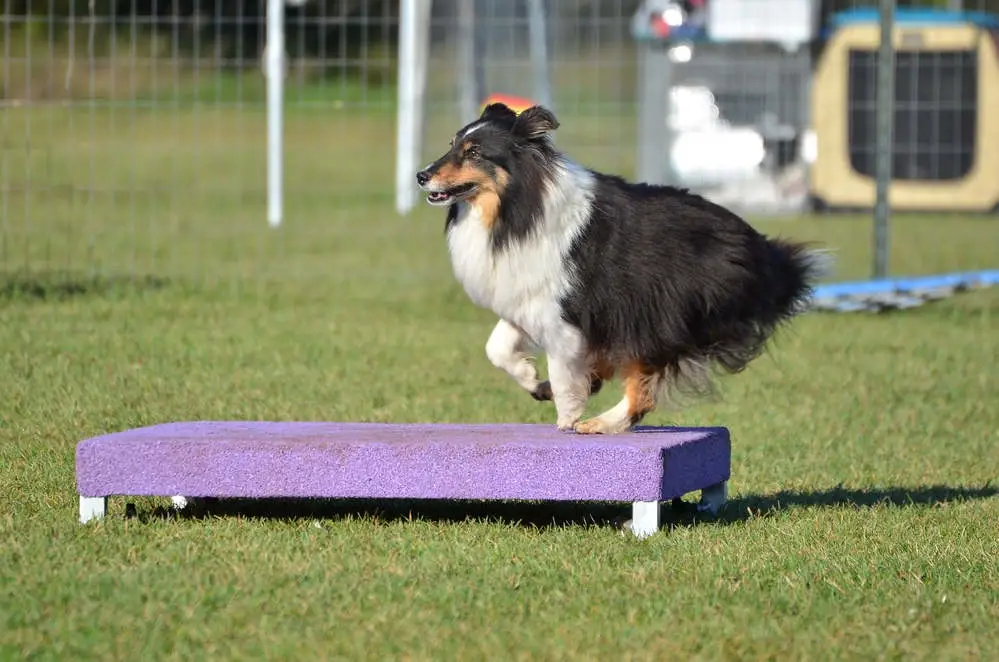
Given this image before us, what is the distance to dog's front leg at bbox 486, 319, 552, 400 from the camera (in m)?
5.11

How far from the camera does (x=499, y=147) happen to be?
4.86 m

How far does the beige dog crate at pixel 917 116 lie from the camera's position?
16.6 meters

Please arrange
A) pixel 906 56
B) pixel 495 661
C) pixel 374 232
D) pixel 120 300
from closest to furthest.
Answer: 1. pixel 495 661
2. pixel 120 300
3. pixel 374 232
4. pixel 906 56

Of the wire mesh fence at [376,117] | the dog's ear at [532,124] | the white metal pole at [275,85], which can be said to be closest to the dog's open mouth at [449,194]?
the dog's ear at [532,124]

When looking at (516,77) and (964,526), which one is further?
(516,77)

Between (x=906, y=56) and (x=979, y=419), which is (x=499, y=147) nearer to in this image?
(x=979, y=419)

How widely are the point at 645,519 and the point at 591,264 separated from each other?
80 cm

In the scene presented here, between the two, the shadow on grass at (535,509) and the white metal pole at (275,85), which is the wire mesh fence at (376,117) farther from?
the shadow on grass at (535,509)

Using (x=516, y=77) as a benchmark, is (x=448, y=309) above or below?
below

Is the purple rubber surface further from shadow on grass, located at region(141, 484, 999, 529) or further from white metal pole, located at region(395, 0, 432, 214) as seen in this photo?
white metal pole, located at region(395, 0, 432, 214)

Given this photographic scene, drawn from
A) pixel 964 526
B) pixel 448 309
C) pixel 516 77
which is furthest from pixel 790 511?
pixel 516 77

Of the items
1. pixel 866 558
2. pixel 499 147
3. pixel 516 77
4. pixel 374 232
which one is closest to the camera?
pixel 866 558

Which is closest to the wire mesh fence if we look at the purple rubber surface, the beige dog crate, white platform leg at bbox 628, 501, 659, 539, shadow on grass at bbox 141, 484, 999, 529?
the beige dog crate

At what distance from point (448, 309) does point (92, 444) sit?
574 centimetres
